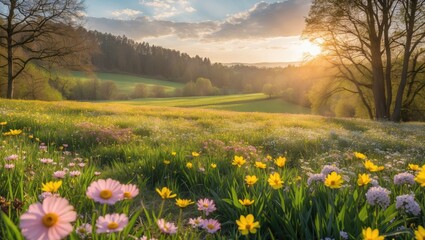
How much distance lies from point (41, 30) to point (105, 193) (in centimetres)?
3188

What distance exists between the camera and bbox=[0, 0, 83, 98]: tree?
27812 mm

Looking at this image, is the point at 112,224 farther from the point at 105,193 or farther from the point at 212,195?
the point at 212,195

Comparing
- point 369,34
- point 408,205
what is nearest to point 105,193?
point 408,205

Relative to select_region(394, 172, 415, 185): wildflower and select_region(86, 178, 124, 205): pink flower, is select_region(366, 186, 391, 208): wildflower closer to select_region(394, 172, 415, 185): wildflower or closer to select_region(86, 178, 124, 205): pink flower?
select_region(394, 172, 415, 185): wildflower

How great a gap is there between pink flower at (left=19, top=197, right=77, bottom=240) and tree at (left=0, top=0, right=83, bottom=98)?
30123 millimetres

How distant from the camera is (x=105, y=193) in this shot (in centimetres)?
170

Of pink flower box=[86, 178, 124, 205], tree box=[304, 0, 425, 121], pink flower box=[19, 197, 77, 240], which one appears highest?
tree box=[304, 0, 425, 121]

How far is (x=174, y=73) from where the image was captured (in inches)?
5787

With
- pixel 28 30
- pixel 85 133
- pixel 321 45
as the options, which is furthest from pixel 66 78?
pixel 85 133

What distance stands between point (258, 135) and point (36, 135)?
622cm

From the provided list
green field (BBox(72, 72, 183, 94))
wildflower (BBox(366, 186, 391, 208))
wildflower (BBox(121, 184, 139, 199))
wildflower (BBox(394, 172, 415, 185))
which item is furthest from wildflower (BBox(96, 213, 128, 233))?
green field (BBox(72, 72, 183, 94))

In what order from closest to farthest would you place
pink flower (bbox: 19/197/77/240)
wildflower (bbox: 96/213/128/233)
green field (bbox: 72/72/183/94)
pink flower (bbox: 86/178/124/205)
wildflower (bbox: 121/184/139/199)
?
pink flower (bbox: 19/197/77/240), wildflower (bbox: 96/213/128/233), pink flower (bbox: 86/178/124/205), wildflower (bbox: 121/184/139/199), green field (bbox: 72/72/183/94)

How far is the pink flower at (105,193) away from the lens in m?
1.67

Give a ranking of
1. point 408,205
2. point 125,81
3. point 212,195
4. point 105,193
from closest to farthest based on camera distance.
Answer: point 105,193 < point 408,205 < point 212,195 < point 125,81
